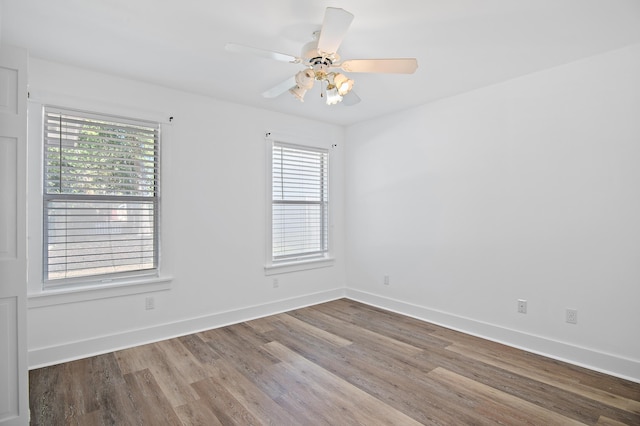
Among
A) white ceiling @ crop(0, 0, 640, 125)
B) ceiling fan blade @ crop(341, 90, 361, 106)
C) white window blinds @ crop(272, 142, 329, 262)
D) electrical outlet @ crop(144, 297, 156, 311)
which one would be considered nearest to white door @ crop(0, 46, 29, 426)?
white ceiling @ crop(0, 0, 640, 125)

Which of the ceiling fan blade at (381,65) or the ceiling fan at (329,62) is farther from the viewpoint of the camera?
the ceiling fan blade at (381,65)

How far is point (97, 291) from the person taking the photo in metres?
2.96

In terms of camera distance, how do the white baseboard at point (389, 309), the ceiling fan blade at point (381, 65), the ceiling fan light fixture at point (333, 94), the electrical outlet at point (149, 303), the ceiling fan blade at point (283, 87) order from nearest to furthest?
the ceiling fan blade at point (381, 65) < the ceiling fan light fixture at point (333, 94) < the ceiling fan blade at point (283, 87) < the white baseboard at point (389, 309) < the electrical outlet at point (149, 303)

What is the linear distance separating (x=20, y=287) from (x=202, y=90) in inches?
90.4

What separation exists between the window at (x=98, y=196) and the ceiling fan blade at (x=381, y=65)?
2.09 meters

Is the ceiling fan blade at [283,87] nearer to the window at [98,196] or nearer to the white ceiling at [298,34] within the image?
the white ceiling at [298,34]

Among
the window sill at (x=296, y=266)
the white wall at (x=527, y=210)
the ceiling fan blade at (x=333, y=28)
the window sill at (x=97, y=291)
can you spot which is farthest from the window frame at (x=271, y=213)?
the ceiling fan blade at (x=333, y=28)

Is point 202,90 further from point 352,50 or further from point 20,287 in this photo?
point 20,287

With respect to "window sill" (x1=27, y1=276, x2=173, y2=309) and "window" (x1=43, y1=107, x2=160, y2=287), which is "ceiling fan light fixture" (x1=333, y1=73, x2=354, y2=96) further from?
"window sill" (x1=27, y1=276, x2=173, y2=309)

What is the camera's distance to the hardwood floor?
6.81 feet

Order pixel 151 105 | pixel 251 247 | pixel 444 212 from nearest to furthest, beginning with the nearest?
pixel 151 105
pixel 444 212
pixel 251 247

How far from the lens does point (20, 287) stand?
1.86 metres

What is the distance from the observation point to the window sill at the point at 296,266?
4.10 m

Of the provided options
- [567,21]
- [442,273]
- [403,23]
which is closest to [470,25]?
[403,23]
